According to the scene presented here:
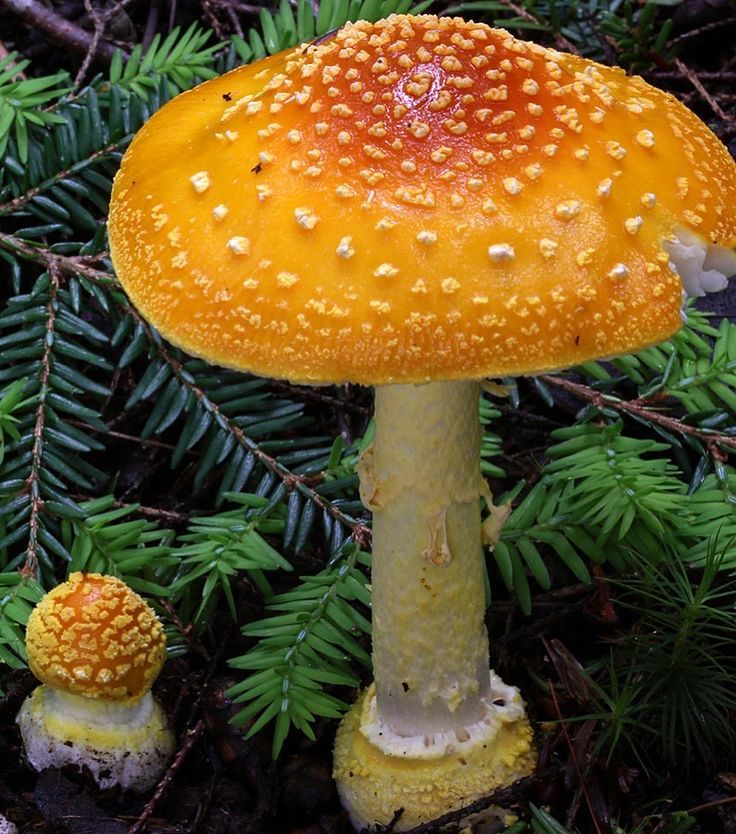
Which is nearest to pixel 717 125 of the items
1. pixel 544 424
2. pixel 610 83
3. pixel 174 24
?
pixel 544 424

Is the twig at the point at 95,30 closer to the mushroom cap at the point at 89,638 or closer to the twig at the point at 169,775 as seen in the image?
the mushroom cap at the point at 89,638

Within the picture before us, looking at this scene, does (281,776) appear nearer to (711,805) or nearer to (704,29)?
(711,805)

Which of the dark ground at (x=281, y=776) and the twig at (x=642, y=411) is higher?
the twig at (x=642, y=411)

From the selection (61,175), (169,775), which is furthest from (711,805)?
(61,175)

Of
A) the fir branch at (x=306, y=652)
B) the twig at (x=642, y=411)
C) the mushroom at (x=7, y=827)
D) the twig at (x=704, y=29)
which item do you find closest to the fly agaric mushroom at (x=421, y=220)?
the fir branch at (x=306, y=652)

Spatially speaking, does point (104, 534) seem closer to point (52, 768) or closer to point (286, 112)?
point (52, 768)
